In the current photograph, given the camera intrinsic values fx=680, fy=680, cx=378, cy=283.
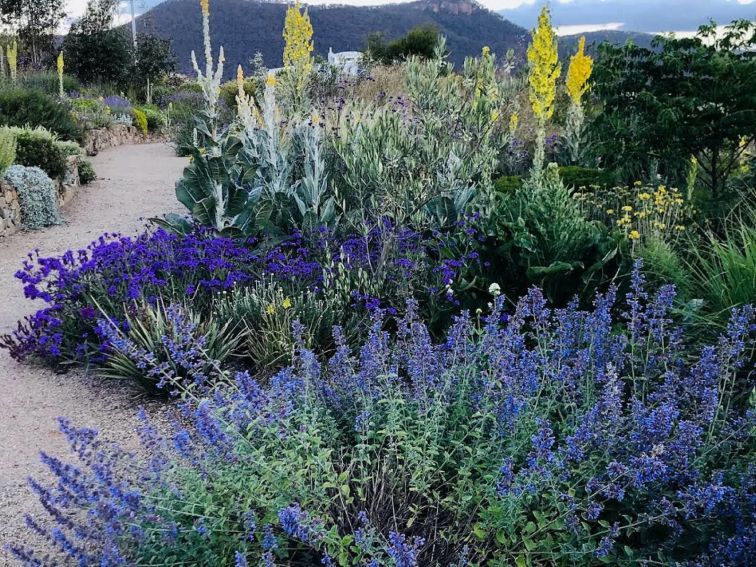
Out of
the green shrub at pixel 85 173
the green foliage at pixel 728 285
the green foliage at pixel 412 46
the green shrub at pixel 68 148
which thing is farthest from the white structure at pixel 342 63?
the green foliage at pixel 412 46

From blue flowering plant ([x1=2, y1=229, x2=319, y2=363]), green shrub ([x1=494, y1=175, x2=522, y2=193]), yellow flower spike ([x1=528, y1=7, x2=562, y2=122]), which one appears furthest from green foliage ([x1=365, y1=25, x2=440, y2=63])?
blue flowering plant ([x1=2, y1=229, x2=319, y2=363])

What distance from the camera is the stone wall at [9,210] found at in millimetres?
8797

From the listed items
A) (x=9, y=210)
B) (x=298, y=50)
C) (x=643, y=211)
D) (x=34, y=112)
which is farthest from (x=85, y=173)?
(x=643, y=211)

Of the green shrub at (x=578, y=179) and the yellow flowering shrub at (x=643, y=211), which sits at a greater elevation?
the green shrub at (x=578, y=179)

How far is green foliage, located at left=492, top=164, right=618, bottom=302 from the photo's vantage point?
4.66 metres

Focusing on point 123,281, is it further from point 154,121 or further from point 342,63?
point 154,121

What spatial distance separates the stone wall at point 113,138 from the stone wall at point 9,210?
19.9 feet

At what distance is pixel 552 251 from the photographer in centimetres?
472

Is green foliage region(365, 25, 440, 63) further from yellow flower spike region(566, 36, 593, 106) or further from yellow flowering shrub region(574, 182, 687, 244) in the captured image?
yellow flowering shrub region(574, 182, 687, 244)

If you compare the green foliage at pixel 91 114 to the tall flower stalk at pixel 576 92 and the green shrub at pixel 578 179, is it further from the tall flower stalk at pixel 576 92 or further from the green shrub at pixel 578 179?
the green shrub at pixel 578 179

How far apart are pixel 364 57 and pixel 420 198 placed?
14.8m

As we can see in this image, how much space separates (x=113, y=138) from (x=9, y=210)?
31.4 ft

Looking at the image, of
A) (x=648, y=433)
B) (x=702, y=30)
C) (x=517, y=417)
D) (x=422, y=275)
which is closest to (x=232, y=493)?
(x=517, y=417)

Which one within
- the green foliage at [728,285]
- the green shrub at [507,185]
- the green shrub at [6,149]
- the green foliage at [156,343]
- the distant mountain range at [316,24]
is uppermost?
the distant mountain range at [316,24]
